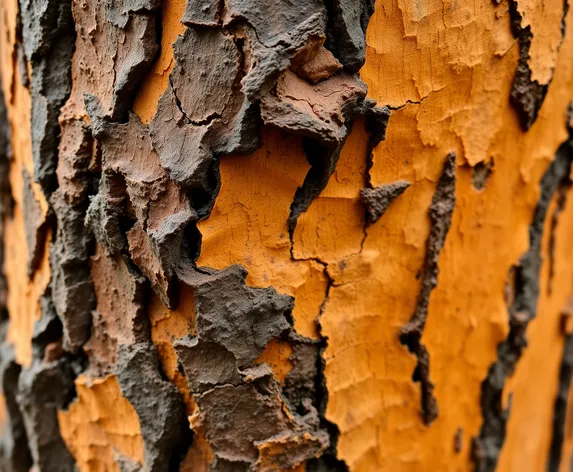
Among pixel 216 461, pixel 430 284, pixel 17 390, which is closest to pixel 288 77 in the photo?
pixel 430 284

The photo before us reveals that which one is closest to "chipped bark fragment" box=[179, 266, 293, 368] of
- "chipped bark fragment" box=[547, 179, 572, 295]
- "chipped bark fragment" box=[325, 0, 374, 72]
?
"chipped bark fragment" box=[325, 0, 374, 72]

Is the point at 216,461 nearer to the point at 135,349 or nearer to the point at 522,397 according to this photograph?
the point at 135,349

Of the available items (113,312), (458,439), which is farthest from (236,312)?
(458,439)

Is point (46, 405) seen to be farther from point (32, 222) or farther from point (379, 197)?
point (379, 197)

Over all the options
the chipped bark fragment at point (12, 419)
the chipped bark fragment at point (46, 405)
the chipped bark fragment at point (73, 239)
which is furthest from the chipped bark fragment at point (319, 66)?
the chipped bark fragment at point (12, 419)

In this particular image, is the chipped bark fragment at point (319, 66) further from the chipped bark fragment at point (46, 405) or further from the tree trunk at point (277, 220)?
the chipped bark fragment at point (46, 405)

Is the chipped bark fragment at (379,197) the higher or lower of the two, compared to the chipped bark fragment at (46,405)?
higher
